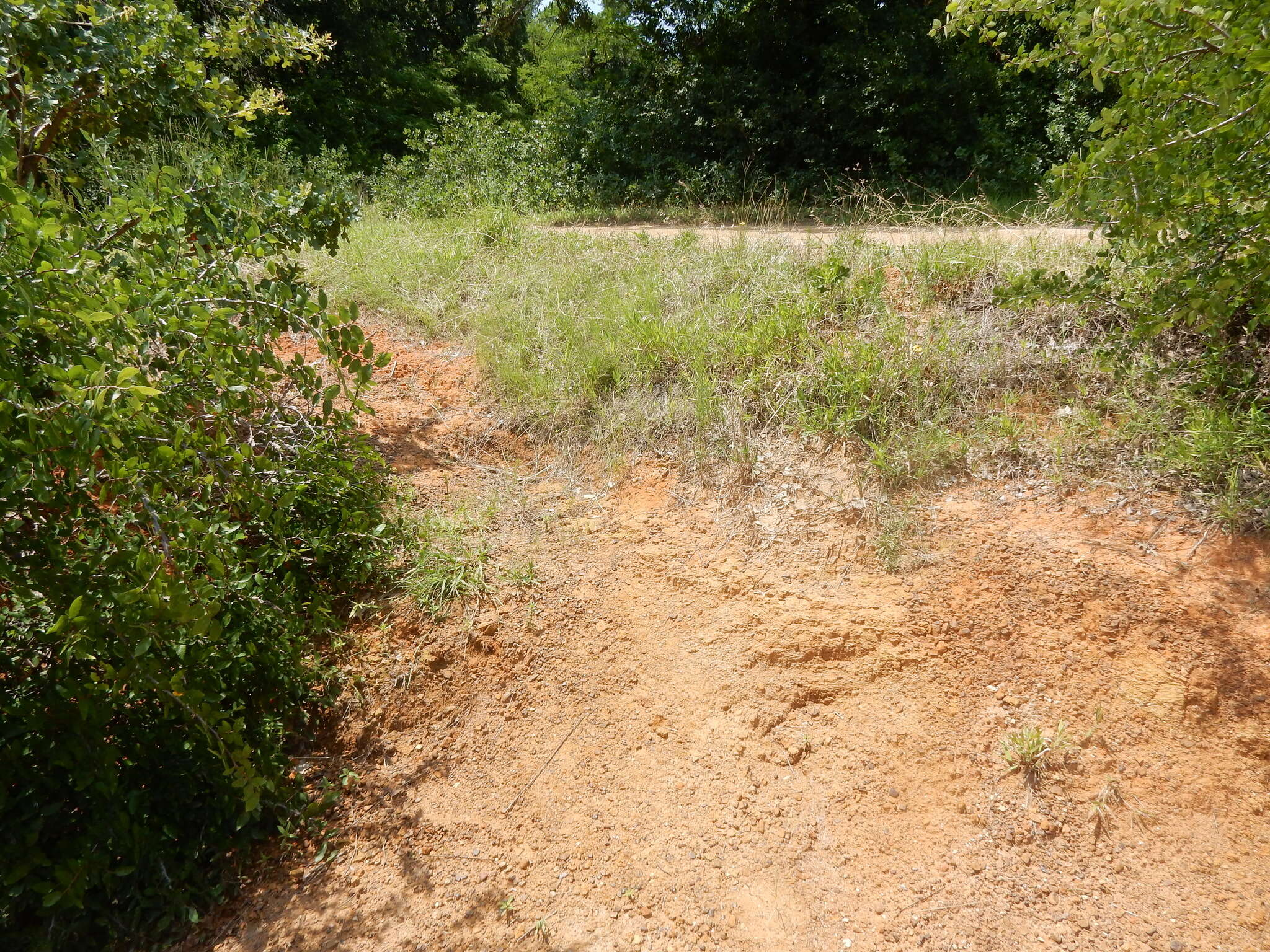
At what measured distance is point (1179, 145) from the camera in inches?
102

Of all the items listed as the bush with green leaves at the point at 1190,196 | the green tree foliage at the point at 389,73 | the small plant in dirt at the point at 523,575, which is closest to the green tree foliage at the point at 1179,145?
the bush with green leaves at the point at 1190,196

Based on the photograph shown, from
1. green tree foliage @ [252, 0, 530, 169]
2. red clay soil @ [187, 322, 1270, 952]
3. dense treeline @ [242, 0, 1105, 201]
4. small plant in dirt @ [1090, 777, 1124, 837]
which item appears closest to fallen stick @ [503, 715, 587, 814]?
red clay soil @ [187, 322, 1270, 952]

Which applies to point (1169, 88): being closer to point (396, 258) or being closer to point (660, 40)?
point (396, 258)

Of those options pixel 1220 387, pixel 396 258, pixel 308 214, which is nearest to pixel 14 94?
pixel 308 214

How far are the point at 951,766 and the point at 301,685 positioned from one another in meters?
2.31

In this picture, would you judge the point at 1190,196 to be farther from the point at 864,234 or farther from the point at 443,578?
the point at 443,578

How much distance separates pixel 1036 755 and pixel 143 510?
2783 millimetres

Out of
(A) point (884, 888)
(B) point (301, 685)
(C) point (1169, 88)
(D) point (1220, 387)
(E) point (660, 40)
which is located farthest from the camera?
(E) point (660, 40)

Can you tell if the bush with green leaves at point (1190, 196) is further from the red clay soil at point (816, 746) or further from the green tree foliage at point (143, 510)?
the green tree foliage at point (143, 510)

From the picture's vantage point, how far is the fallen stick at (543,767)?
2.68 m

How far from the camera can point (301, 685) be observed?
9.45 feet

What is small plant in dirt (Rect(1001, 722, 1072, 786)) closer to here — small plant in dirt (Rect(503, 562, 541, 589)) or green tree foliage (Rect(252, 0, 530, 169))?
small plant in dirt (Rect(503, 562, 541, 589))

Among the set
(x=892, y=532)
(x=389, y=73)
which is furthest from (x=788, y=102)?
(x=389, y=73)

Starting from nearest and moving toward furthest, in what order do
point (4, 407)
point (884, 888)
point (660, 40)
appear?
point (4, 407)
point (884, 888)
point (660, 40)
